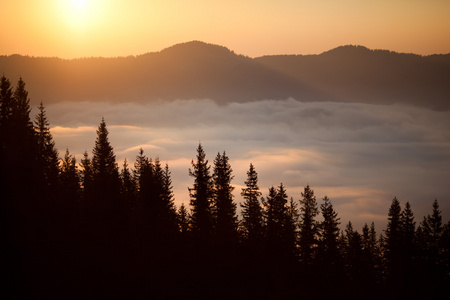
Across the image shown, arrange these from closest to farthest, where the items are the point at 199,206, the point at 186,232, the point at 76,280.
Result: the point at 76,280
the point at 199,206
the point at 186,232

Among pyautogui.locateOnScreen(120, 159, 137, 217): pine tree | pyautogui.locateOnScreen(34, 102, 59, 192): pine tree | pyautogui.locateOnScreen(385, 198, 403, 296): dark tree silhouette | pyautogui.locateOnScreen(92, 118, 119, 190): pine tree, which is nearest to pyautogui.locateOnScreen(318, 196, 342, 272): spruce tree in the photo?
pyautogui.locateOnScreen(385, 198, 403, 296): dark tree silhouette

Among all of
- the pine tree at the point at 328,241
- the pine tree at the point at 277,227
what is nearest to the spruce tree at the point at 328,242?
the pine tree at the point at 328,241

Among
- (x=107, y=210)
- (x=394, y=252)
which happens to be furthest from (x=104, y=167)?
(x=394, y=252)

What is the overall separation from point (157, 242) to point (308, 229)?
17279mm

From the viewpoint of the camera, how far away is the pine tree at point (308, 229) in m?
58.3

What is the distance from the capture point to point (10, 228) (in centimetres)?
3722

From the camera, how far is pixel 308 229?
58781mm

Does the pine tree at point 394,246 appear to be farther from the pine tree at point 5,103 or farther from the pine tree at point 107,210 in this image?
the pine tree at point 5,103

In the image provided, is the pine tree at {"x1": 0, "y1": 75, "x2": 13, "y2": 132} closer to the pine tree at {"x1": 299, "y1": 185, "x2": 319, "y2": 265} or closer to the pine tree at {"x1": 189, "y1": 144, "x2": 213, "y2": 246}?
the pine tree at {"x1": 189, "y1": 144, "x2": 213, "y2": 246}

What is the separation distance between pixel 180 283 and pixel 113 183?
11289 millimetres

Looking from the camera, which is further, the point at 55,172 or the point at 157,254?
the point at 55,172

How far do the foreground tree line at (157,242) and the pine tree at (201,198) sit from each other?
3.8 inches

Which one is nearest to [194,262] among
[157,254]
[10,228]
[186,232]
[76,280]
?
[157,254]

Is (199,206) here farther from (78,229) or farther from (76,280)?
(76,280)
